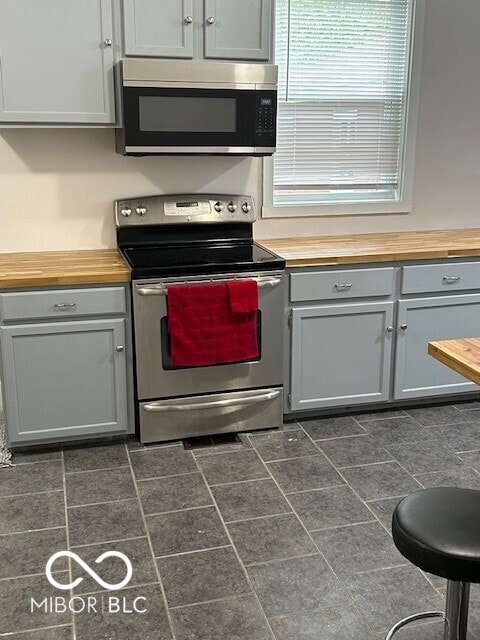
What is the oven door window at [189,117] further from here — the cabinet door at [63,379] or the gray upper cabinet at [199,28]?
the cabinet door at [63,379]

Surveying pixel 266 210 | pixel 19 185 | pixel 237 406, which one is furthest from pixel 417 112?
pixel 19 185

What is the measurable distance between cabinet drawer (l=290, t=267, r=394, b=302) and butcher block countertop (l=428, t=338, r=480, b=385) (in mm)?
1415

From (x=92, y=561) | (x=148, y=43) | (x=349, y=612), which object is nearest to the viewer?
(x=349, y=612)

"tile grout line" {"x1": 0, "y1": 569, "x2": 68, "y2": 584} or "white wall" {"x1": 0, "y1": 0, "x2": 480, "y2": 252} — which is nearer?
"tile grout line" {"x1": 0, "y1": 569, "x2": 68, "y2": 584}

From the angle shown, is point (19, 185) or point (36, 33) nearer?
point (36, 33)

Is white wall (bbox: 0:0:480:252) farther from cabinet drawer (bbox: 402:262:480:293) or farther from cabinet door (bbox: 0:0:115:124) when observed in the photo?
cabinet drawer (bbox: 402:262:480:293)

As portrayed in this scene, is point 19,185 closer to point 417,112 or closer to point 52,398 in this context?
point 52,398

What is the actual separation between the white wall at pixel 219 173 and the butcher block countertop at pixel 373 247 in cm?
13

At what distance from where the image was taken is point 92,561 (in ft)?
8.20

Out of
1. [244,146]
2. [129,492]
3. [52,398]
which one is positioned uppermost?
[244,146]

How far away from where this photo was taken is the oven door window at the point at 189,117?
3.25 meters

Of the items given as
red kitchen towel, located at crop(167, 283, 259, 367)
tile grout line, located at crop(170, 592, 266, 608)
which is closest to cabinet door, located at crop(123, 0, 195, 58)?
red kitchen towel, located at crop(167, 283, 259, 367)

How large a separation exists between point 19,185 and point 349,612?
2.54 m

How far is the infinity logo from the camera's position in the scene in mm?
2367
